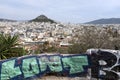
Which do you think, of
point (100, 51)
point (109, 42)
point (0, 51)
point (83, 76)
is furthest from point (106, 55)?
point (109, 42)

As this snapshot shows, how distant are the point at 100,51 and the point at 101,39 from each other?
11427 mm

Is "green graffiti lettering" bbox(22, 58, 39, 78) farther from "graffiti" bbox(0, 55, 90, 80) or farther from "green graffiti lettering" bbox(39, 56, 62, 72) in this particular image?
"green graffiti lettering" bbox(39, 56, 62, 72)

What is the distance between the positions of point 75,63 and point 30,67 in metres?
2.31

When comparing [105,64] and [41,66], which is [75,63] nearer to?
[105,64]

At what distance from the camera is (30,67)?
53.2 ft

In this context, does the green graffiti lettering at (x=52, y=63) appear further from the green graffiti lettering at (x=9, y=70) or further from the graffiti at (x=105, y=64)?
the graffiti at (x=105, y=64)

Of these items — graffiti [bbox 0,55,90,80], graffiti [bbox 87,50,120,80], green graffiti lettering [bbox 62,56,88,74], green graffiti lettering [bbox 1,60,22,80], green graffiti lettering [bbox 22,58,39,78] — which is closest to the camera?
green graffiti lettering [bbox 1,60,22,80]

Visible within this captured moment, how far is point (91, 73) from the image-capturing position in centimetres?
1672

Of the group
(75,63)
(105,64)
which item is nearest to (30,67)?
(75,63)

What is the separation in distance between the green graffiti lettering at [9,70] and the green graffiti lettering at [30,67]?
346mm

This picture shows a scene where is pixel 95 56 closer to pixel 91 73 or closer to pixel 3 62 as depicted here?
pixel 91 73

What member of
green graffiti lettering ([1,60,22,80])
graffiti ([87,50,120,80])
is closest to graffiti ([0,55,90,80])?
green graffiti lettering ([1,60,22,80])

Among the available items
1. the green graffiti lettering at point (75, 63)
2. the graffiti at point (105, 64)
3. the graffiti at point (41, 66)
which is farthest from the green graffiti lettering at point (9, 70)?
the graffiti at point (105, 64)

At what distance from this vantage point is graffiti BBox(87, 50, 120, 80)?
54.2 feet
